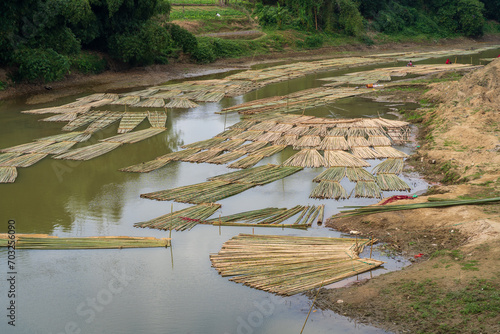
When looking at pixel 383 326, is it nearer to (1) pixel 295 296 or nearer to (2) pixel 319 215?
(1) pixel 295 296

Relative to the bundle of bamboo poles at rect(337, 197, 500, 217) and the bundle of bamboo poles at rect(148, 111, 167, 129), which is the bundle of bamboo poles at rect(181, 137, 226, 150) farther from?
the bundle of bamboo poles at rect(337, 197, 500, 217)

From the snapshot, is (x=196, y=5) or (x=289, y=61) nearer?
(x=289, y=61)

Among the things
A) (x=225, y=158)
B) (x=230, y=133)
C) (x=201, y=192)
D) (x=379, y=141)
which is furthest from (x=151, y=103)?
(x=201, y=192)

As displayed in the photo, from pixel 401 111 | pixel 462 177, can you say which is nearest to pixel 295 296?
pixel 462 177

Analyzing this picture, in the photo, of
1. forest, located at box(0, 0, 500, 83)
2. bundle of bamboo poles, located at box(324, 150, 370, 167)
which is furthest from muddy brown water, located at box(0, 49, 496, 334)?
forest, located at box(0, 0, 500, 83)

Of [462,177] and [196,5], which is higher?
[196,5]

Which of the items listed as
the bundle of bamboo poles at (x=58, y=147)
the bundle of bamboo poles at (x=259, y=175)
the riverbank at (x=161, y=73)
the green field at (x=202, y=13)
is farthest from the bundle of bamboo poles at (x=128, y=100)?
the green field at (x=202, y=13)

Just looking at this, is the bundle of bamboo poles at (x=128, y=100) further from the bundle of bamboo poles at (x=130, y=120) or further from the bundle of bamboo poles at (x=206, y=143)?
the bundle of bamboo poles at (x=206, y=143)

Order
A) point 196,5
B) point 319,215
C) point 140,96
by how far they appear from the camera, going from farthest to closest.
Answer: point 196,5, point 140,96, point 319,215
